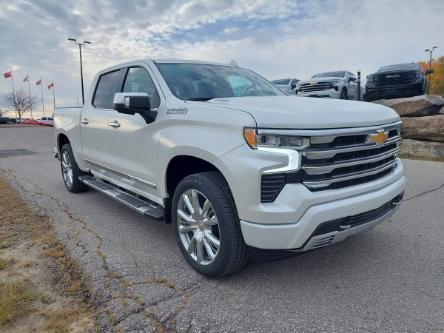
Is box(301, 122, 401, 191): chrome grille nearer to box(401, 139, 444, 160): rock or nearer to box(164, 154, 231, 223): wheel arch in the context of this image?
box(164, 154, 231, 223): wheel arch

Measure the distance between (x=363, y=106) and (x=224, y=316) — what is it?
6.64ft

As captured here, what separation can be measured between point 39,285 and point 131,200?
4.43 ft

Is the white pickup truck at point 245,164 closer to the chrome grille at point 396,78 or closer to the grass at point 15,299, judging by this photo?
the grass at point 15,299

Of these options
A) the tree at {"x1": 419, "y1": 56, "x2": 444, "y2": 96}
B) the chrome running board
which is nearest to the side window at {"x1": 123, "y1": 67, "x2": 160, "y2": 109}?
the chrome running board

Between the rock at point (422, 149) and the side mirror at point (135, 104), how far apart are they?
821cm

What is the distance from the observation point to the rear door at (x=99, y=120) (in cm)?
465

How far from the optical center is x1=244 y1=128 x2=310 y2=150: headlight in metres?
2.52

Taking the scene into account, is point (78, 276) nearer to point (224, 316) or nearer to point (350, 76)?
point (224, 316)

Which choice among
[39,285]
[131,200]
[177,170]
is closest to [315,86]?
[131,200]

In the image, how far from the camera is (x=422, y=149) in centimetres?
966

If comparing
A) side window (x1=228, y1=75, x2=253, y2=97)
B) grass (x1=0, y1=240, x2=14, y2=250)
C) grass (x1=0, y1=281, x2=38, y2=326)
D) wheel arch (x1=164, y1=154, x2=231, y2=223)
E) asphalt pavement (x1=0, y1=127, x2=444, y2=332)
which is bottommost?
asphalt pavement (x1=0, y1=127, x2=444, y2=332)

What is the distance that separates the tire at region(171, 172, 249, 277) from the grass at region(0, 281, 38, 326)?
124 cm

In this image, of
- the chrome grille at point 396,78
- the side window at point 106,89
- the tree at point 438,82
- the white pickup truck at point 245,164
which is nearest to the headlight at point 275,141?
the white pickup truck at point 245,164

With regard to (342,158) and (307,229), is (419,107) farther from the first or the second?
(307,229)
